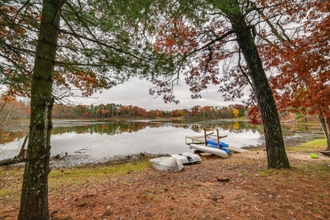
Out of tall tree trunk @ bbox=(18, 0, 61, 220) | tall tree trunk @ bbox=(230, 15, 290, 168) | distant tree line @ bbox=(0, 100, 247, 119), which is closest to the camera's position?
tall tree trunk @ bbox=(18, 0, 61, 220)

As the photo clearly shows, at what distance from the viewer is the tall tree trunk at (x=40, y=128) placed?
7.32 feet

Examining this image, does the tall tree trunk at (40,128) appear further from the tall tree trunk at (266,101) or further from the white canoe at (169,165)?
the tall tree trunk at (266,101)

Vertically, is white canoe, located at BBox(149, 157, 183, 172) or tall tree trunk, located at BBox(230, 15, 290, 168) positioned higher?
tall tree trunk, located at BBox(230, 15, 290, 168)

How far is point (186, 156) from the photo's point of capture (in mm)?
8336

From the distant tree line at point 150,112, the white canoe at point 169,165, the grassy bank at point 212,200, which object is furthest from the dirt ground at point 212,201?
the distant tree line at point 150,112

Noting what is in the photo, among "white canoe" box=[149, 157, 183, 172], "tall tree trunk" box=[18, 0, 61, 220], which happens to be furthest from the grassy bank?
"white canoe" box=[149, 157, 183, 172]

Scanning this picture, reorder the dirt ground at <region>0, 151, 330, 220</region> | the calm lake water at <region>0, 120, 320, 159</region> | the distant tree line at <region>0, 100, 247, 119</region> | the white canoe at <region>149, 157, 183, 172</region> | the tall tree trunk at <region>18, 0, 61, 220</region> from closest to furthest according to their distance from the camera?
the tall tree trunk at <region>18, 0, 61, 220</region>, the dirt ground at <region>0, 151, 330, 220</region>, the white canoe at <region>149, 157, 183, 172</region>, the calm lake water at <region>0, 120, 320, 159</region>, the distant tree line at <region>0, 100, 247, 119</region>

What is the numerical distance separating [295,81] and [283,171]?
3.08 metres

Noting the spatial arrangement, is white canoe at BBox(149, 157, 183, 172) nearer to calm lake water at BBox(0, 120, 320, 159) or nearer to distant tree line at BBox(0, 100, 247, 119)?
calm lake water at BBox(0, 120, 320, 159)

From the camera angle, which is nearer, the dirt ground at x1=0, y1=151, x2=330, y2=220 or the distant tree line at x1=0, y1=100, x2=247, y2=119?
the dirt ground at x1=0, y1=151, x2=330, y2=220

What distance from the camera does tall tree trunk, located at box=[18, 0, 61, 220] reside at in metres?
2.23

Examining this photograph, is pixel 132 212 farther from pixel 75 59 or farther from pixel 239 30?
pixel 239 30

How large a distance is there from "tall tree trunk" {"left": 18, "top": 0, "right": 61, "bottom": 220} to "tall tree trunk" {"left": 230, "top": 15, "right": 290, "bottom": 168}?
4905mm

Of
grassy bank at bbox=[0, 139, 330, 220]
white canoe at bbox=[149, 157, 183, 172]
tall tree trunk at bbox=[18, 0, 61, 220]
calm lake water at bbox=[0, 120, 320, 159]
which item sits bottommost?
calm lake water at bbox=[0, 120, 320, 159]
